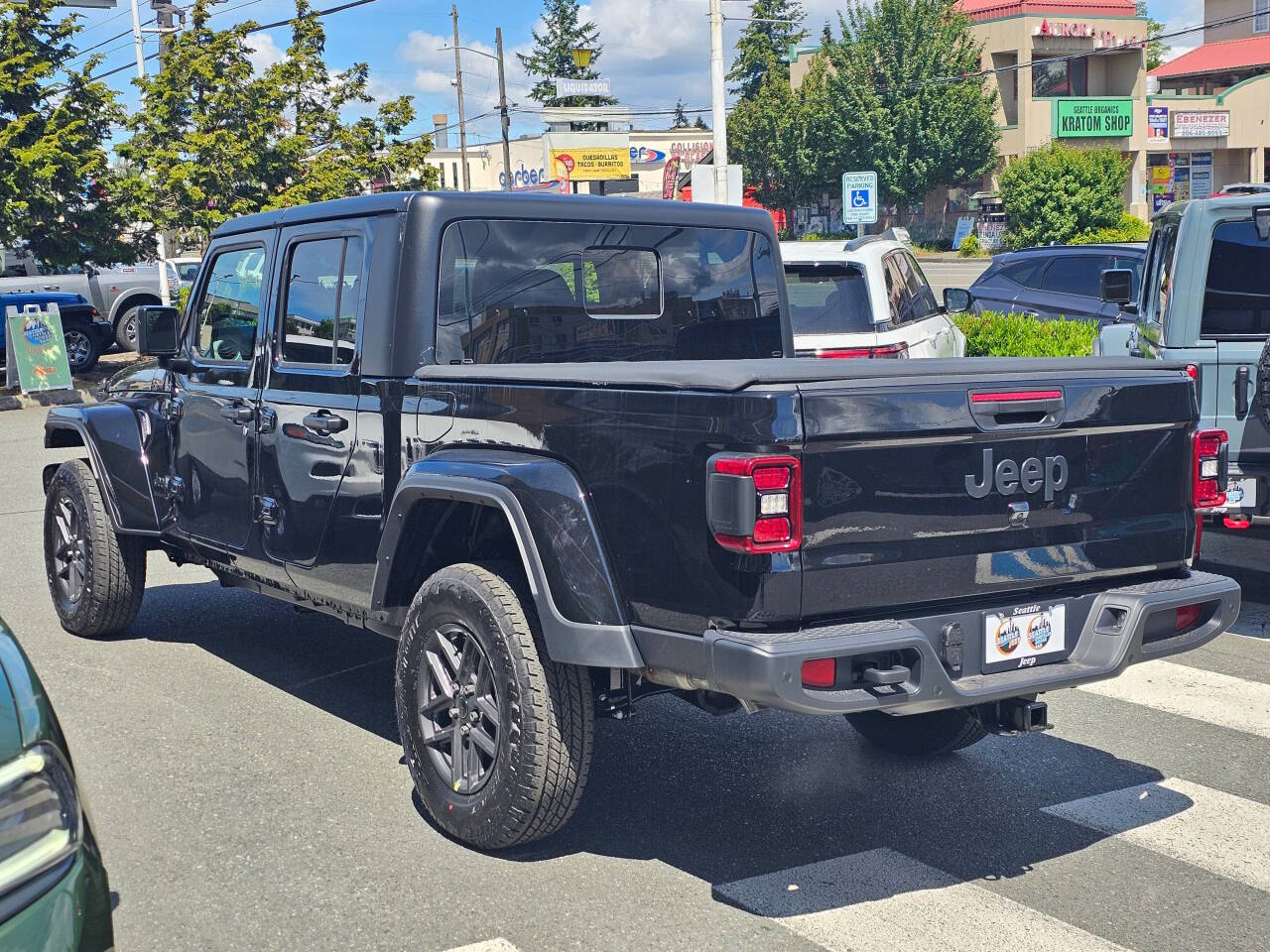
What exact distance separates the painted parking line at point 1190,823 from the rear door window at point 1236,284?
324 cm

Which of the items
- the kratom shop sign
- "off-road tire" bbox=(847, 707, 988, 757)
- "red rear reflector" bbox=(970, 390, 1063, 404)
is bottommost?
"off-road tire" bbox=(847, 707, 988, 757)

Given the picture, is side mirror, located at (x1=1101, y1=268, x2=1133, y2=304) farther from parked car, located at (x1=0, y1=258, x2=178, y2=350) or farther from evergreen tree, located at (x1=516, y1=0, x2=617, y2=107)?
evergreen tree, located at (x1=516, y1=0, x2=617, y2=107)

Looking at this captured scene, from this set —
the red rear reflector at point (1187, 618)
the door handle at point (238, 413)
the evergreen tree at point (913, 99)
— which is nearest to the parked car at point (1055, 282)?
the door handle at point (238, 413)

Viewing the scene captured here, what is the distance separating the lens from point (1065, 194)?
4897cm

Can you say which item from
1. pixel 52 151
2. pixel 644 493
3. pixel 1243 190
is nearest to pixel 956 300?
pixel 1243 190

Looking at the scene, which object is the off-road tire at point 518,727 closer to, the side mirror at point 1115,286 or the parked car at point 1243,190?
the parked car at point 1243,190

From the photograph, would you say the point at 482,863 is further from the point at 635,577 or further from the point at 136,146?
the point at 136,146

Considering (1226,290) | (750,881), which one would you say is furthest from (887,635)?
(1226,290)

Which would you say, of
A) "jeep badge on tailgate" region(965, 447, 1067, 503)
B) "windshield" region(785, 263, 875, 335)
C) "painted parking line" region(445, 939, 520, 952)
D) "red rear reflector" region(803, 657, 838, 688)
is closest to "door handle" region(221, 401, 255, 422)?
"painted parking line" region(445, 939, 520, 952)

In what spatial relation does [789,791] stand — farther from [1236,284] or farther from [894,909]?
[1236,284]

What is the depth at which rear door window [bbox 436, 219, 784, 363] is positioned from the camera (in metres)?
5.09

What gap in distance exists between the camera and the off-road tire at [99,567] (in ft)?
22.6

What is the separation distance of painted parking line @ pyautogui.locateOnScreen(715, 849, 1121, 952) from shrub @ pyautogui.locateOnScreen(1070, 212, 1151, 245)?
42.4m

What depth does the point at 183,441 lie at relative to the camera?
20.7 ft
